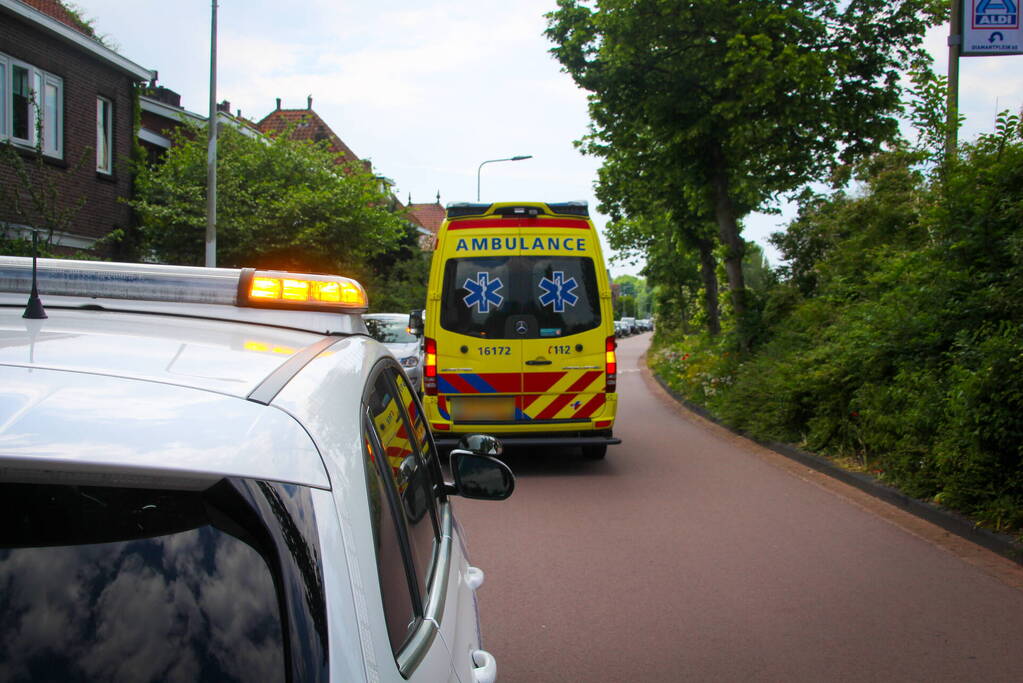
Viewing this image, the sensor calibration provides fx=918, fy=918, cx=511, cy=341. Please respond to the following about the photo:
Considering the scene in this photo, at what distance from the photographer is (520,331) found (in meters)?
9.64

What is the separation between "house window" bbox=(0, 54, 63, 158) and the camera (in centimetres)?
1558

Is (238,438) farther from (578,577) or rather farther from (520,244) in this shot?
(520,244)

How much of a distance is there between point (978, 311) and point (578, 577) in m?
4.76

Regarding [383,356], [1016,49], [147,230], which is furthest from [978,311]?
[147,230]

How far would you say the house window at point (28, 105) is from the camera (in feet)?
51.1

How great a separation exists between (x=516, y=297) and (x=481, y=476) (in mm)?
6702

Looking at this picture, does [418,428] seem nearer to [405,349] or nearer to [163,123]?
[405,349]

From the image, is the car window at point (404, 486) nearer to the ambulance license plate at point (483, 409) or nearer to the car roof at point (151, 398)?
the car roof at point (151, 398)

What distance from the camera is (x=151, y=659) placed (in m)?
1.25

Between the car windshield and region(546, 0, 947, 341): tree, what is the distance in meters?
5.62

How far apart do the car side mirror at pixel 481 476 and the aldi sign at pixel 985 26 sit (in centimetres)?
Result: 985

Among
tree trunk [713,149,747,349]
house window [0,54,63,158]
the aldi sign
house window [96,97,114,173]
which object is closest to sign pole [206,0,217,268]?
house window [0,54,63,158]

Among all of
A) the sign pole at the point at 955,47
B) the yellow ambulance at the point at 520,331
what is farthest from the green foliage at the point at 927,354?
the yellow ambulance at the point at 520,331

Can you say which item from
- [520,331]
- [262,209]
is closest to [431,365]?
[520,331]
